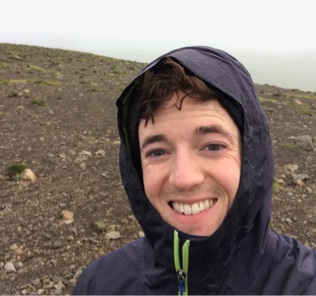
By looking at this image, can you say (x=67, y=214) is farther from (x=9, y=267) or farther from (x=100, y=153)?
(x=100, y=153)

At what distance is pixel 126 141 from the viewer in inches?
114

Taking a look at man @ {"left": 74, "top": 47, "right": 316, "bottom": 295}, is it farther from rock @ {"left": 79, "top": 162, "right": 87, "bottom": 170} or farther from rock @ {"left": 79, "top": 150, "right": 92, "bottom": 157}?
rock @ {"left": 79, "top": 150, "right": 92, "bottom": 157}

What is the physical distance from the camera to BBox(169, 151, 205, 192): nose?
2334mm

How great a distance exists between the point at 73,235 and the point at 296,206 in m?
5.44

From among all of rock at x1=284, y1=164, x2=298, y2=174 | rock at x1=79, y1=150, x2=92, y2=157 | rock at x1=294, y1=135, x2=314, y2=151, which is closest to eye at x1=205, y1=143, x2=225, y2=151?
rock at x1=79, y1=150, x2=92, y2=157

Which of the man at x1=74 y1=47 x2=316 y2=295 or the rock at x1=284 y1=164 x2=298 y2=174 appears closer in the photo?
the man at x1=74 y1=47 x2=316 y2=295

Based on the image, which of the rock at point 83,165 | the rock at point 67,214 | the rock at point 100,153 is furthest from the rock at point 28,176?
the rock at point 100,153

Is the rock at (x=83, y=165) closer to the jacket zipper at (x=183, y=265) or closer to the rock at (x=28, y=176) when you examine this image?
the rock at (x=28, y=176)

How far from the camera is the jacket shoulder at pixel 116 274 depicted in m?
2.92

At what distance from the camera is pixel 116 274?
9.86 ft

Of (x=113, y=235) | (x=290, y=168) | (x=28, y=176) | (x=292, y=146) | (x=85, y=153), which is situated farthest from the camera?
(x=292, y=146)

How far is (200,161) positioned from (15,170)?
803 cm

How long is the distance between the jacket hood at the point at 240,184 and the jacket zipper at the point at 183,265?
37 mm

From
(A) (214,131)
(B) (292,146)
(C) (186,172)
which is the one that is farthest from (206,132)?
(B) (292,146)
